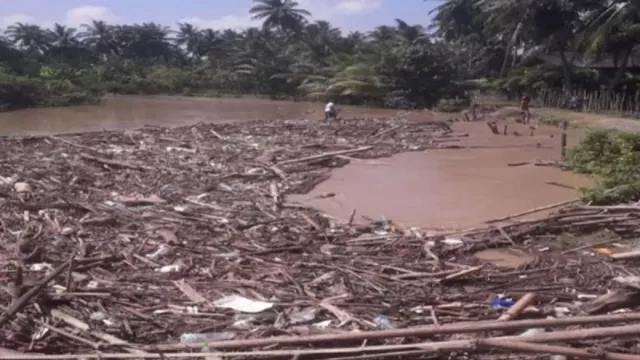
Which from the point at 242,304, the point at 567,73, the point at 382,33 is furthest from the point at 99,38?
the point at 242,304

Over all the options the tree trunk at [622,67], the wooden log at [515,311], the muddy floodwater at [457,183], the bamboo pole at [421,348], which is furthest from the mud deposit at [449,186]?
the tree trunk at [622,67]

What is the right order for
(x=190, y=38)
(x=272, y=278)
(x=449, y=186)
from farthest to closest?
(x=190, y=38), (x=449, y=186), (x=272, y=278)

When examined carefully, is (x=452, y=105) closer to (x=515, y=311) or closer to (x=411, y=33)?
(x=411, y=33)

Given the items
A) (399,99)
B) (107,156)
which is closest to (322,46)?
(399,99)

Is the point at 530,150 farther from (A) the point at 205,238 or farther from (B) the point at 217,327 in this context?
(B) the point at 217,327

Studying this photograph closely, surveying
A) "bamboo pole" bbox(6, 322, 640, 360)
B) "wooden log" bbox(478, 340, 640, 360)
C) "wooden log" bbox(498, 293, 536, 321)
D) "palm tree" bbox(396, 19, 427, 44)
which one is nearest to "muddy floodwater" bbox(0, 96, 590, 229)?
"wooden log" bbox(498, 293, 536, 321)

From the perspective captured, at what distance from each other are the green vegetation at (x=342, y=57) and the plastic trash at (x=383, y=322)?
2446 cm

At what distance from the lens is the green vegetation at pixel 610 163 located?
408 inches

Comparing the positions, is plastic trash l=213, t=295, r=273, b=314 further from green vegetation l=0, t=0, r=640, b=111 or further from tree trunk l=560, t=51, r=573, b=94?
tree trunk l=560, t=51, r=573, b=94

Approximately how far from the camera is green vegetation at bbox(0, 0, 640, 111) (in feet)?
102

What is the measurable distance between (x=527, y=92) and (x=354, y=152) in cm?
1938

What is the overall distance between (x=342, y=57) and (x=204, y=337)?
41023 millimetres

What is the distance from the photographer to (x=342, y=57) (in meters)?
45.1

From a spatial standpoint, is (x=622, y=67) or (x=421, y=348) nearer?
(x=421, y=348)
